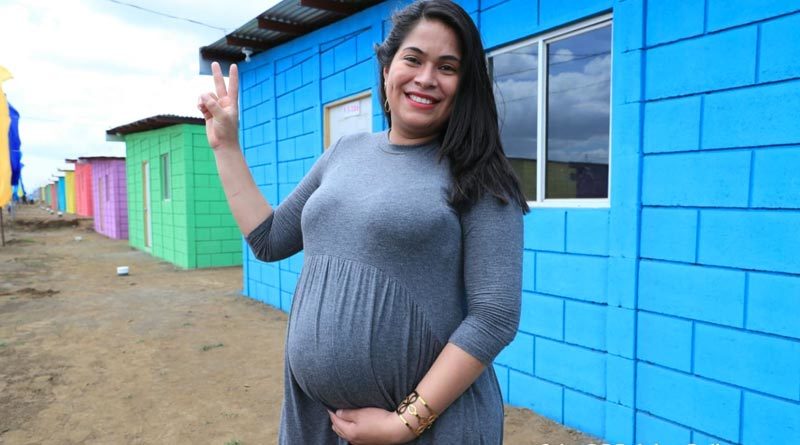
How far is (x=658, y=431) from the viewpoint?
113 inches

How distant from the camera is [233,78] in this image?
4.56 feet

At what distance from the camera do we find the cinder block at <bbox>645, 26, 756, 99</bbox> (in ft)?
8.05

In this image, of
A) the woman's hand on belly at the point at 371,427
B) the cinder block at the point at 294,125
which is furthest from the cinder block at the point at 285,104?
the woman's hand on belly at the point at 371,427

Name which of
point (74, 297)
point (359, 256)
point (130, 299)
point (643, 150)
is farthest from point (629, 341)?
point (74, 297)

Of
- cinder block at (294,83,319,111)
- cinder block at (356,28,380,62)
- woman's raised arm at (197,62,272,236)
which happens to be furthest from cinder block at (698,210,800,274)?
cinder block at (294,83,319,111)

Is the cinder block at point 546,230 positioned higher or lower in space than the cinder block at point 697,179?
lower

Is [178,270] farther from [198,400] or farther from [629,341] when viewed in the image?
[629,341]

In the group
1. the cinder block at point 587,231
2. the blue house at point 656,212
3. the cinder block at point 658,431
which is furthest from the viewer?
the cinder block at point 587,231

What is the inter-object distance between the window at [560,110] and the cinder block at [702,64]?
0.39 m

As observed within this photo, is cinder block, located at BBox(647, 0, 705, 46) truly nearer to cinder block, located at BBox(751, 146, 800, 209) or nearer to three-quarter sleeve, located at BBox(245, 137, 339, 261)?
cinder block, located at BBox(751, 146, 800, 209)

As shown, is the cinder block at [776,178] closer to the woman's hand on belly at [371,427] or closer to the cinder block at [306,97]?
the woman's hand on belly at [371,427]

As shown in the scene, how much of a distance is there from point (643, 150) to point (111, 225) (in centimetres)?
2110

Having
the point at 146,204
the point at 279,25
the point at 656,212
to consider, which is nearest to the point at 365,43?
the point at 279,25

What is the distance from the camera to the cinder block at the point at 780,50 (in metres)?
2.27
